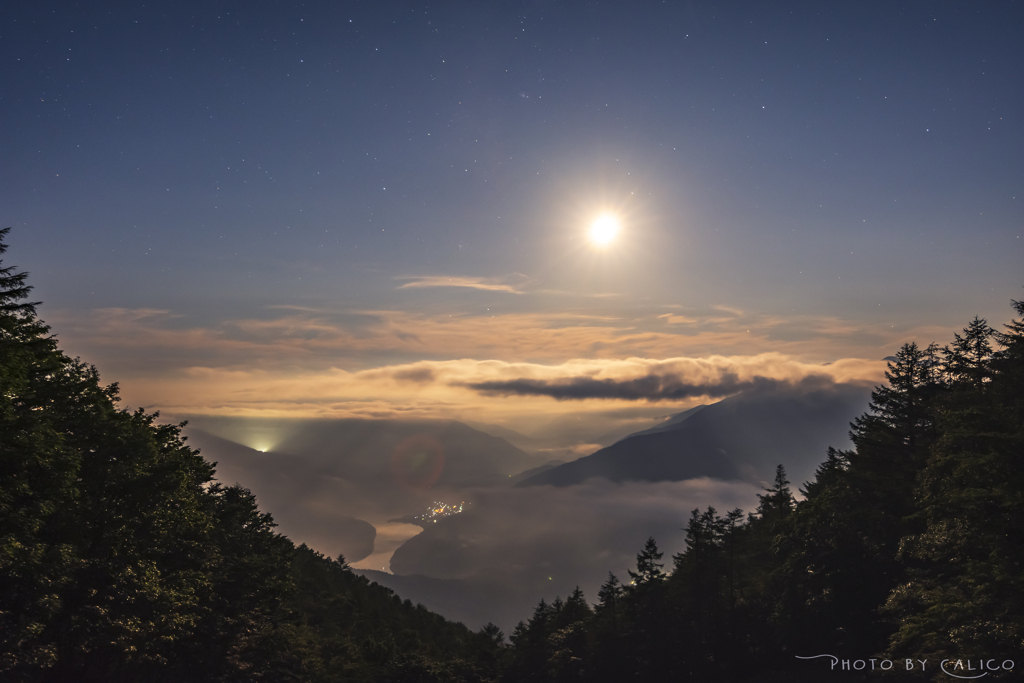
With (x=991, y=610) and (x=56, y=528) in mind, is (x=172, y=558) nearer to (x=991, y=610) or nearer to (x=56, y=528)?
(x=56, y=528)

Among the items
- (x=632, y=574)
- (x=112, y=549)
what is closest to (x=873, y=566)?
(x=632, y=574)

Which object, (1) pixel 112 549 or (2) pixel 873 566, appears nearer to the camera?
(1) pixel 112 549

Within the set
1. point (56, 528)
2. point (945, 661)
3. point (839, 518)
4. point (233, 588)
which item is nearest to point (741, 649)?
point (839, 518)

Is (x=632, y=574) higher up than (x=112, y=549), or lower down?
lower down

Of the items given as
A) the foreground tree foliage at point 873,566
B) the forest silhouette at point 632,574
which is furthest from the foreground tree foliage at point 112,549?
the foreground tree foliage at point 873,566

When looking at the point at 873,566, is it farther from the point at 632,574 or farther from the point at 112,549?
the point at 112,549

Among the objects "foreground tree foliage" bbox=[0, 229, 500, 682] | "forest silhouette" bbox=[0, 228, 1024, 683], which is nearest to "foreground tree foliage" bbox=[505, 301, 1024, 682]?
"forest silhouette" bbox=[0, 228, 1024, 683]

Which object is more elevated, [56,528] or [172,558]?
[56,528]
